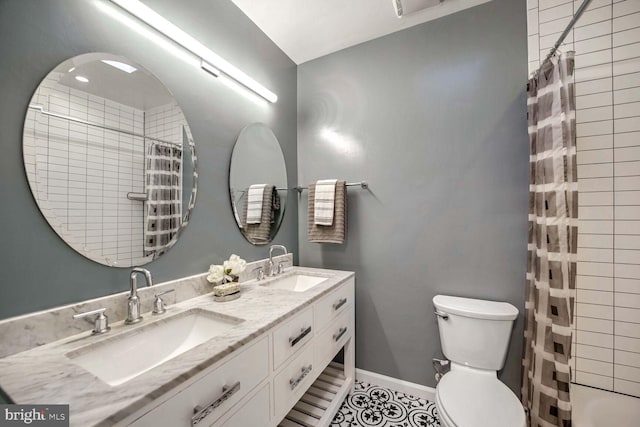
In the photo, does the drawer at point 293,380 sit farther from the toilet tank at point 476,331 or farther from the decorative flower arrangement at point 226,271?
the toilet tank at point 476,331

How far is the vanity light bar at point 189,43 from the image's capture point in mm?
1011

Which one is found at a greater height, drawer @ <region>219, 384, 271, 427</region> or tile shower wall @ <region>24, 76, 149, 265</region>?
tile shower wall @ <region>24, 76, 149, 265</region>

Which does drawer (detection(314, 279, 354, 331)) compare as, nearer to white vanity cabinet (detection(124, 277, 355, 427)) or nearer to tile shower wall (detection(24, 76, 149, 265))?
white vanity cabinet (detection(124, 277, 355, 427))

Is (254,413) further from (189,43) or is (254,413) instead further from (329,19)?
(329,19)

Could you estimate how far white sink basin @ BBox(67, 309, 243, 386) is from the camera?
76cm

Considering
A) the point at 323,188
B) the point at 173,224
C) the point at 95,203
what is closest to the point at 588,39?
the point at 323,188

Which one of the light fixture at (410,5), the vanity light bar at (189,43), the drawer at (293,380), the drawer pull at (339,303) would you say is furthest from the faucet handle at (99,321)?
the light fixture at (410,5)

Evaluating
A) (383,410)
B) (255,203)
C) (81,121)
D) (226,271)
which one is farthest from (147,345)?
(383,410)

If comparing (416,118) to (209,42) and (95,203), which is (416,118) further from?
(95,203)

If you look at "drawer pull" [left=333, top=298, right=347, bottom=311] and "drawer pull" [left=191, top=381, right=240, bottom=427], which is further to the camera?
"drawer pull" [left=333, top=298, right=347, bottom=311]

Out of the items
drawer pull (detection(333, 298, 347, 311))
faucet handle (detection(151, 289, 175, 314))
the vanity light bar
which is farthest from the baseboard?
the vanity light bar

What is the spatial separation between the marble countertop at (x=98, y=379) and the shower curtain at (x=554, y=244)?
4.03ft

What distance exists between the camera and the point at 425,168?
1.66 metres

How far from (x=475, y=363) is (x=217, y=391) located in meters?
1.39
